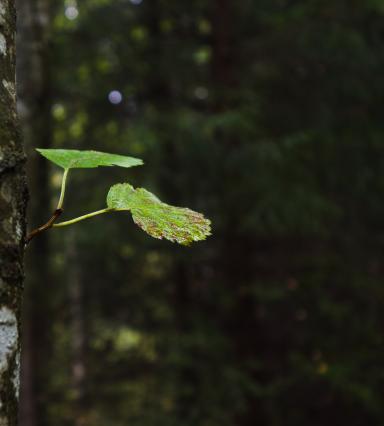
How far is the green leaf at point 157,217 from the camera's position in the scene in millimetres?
813

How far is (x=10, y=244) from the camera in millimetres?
622

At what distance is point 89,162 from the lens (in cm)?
84

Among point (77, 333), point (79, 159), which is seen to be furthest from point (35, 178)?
point (77, 333)

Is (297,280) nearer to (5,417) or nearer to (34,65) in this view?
(34,65)

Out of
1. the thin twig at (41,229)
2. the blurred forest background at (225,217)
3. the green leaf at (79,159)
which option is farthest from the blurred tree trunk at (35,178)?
the thin twig at (41,229)

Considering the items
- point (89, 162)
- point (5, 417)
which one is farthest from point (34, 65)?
point (5, 417)

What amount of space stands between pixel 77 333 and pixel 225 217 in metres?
4.42

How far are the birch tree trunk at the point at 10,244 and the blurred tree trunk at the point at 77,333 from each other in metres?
5.28

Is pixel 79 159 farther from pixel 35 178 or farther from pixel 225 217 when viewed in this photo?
pixel 225 217

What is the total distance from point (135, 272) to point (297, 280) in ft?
7.48

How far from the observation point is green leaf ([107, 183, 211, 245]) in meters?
0.81

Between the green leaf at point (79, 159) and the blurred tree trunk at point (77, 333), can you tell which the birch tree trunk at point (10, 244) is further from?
the blurred tree trunk at point (77, 333)

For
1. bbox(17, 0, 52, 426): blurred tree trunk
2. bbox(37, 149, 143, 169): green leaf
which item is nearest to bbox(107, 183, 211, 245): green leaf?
bbox(37, 149, 143, 169): green leaf

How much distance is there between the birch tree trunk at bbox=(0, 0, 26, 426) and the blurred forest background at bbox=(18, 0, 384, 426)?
4110 millimetres
